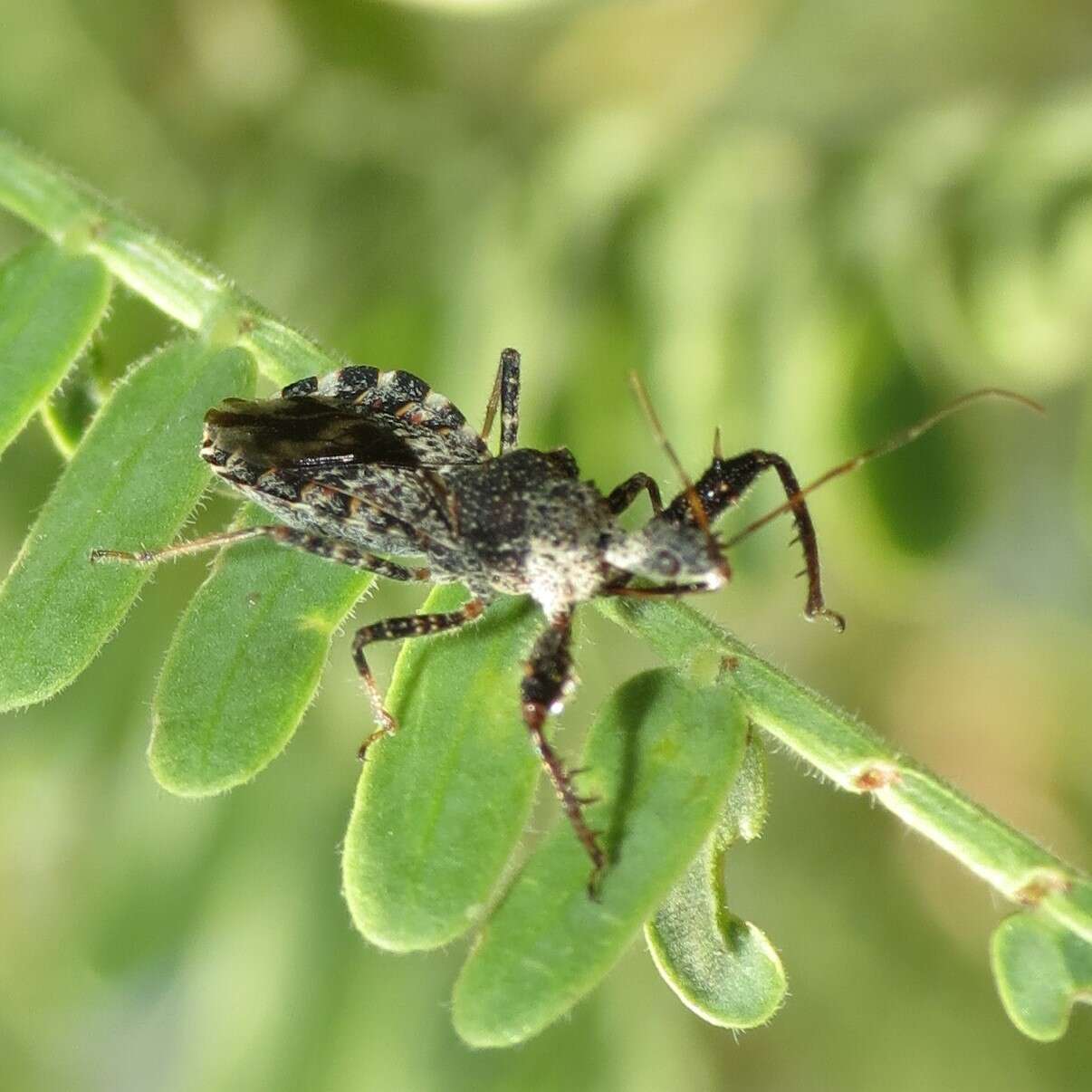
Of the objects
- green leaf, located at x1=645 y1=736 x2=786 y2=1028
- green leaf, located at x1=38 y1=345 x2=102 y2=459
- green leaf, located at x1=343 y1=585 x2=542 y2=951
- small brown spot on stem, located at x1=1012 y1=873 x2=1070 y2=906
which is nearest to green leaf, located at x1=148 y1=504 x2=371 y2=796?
green leaf, located at x1=343 y1=585 x2=542 y2=951

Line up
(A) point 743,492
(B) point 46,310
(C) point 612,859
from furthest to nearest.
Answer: (A) point 743,492 < (B) point 46,310 < (C) point 612,859

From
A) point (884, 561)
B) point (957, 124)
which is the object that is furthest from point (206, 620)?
point (957, 124)

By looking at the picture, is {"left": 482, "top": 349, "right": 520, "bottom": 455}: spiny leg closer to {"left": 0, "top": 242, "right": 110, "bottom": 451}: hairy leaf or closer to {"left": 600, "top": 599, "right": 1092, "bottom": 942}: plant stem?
{"left": 0, "top": 242, "right": 110, "bottom": 451}: hairy leaf

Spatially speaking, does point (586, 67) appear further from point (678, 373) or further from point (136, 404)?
point (136, 404)

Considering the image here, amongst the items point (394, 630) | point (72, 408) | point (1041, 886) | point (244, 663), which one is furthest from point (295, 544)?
point (1041, 886)

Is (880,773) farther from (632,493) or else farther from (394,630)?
(632,493)

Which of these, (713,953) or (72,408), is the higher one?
(72,408)
